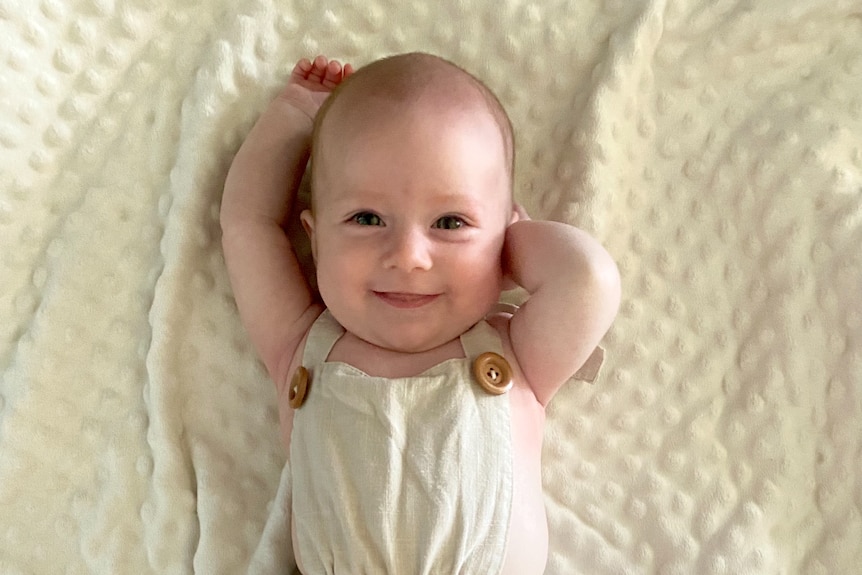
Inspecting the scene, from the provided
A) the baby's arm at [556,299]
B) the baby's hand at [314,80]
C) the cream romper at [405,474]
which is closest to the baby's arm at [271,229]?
the baby's hand at [314,80]

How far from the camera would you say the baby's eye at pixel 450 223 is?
0.85m

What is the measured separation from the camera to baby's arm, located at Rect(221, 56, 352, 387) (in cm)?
95

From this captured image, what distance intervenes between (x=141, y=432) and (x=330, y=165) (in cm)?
39

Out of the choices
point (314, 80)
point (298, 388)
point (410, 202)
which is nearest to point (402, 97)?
point (410, 202)

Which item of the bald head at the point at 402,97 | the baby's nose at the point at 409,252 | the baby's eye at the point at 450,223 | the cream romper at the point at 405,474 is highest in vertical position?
the bald head at the point at 402,97

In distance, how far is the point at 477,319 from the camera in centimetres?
89

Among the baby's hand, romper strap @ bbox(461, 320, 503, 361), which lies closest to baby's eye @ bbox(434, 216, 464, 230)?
romper strap @ bbox(461, 320, 503, 361)

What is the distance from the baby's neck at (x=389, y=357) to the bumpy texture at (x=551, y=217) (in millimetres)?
158

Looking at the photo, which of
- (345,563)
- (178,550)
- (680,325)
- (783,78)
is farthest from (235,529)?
(783,78)

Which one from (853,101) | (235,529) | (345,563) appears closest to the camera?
(345,563)

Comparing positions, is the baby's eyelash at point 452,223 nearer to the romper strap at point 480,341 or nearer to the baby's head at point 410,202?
the baby's head at point 410,202

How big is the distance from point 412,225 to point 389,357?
15 cm

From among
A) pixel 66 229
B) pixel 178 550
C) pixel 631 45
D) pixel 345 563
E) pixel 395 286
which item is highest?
pixel 631 45

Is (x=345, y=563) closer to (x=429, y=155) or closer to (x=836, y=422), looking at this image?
(x=429, y=155)
